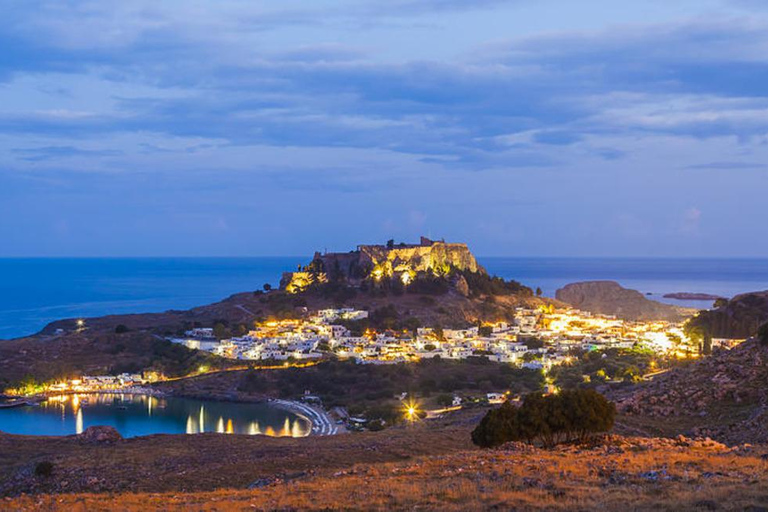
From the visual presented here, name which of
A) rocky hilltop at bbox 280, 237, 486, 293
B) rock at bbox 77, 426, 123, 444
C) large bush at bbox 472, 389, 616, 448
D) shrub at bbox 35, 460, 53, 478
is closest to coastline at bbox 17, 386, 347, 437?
rock at bbox 77, 426, 123, 444

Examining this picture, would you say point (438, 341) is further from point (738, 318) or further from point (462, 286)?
point (738, 318)

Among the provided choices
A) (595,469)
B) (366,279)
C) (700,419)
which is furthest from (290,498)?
(366,279)

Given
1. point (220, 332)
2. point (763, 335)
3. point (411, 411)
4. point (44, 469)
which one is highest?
point (763, 335)

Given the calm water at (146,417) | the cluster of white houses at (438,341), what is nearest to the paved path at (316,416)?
the calm water at (146,417)

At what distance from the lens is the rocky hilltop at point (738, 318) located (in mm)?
47094

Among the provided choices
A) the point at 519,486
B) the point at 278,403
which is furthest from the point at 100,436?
the point at 278,403

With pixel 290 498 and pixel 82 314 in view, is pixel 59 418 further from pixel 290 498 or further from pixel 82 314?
pixel 82 314

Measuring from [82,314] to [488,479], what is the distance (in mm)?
124569

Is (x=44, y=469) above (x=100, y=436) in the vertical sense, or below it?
above

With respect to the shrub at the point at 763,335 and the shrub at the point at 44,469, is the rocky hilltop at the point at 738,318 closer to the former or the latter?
the shrub at the point at 763,335

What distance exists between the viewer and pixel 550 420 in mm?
17609

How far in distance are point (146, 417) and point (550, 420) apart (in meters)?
35.7

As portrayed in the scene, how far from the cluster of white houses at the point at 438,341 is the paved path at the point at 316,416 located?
10.6 metres

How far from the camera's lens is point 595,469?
1265 cm
